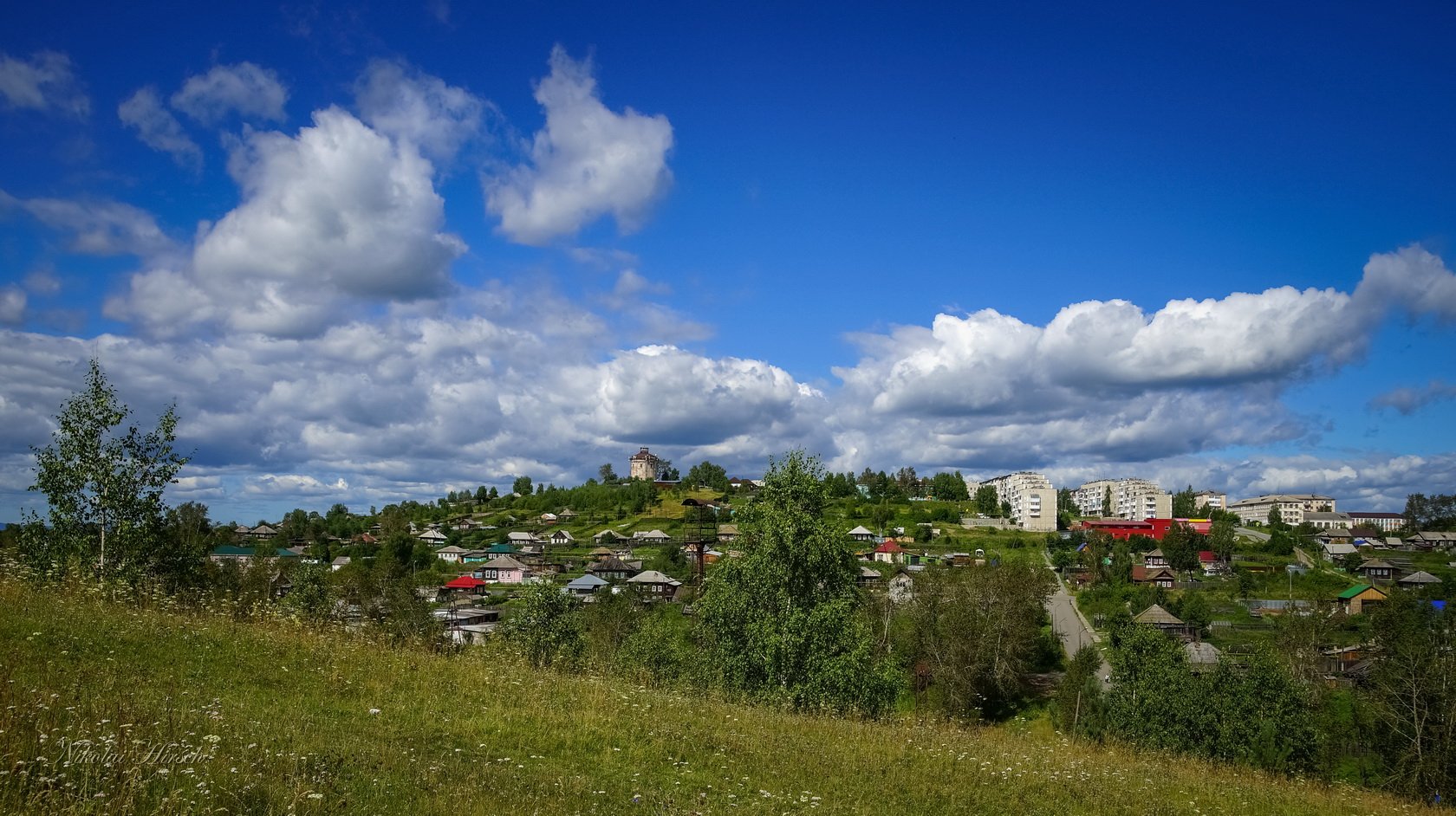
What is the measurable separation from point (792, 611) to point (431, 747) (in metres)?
17.0

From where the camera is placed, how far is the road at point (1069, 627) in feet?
242

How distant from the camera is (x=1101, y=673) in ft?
213

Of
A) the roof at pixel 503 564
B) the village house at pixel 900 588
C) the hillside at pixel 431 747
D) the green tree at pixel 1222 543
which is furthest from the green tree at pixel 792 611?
the green tree at pixel 1222 543

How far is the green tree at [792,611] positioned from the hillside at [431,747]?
26.4 ft

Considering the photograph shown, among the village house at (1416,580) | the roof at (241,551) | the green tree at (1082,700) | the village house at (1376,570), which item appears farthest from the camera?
the roof at (241,551)

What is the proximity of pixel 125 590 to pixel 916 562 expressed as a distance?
114 metres

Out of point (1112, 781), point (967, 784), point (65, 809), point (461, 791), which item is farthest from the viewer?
point (1112, 781)

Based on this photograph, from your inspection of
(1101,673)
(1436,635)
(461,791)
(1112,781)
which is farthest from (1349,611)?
(461,791)

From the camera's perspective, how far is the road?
7362cm

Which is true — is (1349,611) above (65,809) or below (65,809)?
below

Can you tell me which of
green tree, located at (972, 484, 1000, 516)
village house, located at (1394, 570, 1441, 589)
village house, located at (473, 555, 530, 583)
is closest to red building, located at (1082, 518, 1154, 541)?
green tree, located at (972, 484, 1000, 516)

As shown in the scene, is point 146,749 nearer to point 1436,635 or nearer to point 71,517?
point 71,517

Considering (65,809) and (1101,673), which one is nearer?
(65,809)

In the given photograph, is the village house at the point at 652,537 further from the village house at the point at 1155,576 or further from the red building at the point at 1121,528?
the red building at the point at 1121,528
